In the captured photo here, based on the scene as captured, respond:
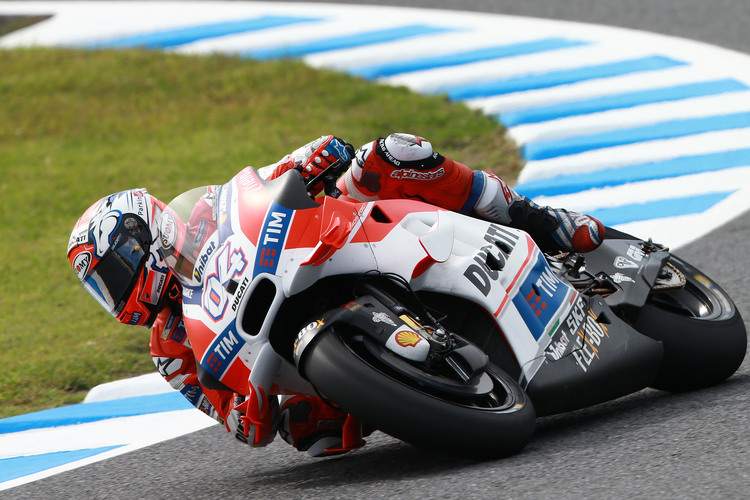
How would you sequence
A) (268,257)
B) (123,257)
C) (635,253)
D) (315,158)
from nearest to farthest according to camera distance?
(268,257) < (123,257) < (315,158) < (635,253)

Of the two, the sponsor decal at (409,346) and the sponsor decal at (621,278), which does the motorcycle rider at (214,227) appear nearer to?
the sponsor decal at (621,278)

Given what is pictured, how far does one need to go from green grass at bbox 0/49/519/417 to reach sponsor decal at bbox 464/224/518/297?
300 cm

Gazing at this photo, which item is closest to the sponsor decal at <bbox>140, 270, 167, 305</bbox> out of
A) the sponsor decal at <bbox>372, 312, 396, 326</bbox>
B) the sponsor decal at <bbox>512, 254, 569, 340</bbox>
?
the sponsor decal at <bbox>372, 312, 396, 326</bbox>

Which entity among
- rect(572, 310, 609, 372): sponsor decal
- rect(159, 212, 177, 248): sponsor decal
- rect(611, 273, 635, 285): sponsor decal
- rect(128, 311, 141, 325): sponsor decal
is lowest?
rect(572, 310, 609, 372): sponsor decal

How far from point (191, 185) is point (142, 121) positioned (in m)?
2.09

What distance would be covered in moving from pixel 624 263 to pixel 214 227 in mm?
1765

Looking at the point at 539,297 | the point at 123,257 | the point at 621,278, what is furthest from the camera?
the point at 621,278

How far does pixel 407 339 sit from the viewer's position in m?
3.53

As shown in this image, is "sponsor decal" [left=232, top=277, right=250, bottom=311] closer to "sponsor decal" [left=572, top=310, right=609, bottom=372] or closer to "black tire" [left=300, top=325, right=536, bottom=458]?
"black tire" [left=300, top=325, right=536, bottom=458]

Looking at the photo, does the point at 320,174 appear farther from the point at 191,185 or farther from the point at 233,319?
the point at 191,185

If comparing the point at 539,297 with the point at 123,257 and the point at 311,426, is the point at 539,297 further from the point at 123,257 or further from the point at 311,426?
the point at 123,257

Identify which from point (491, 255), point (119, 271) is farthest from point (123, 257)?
point (491, 255)

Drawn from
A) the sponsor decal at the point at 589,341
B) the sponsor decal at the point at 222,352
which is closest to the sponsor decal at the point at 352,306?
the sponsor decal at the point at 222,352

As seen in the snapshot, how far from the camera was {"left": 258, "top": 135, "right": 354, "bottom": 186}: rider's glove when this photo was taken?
171 inches
